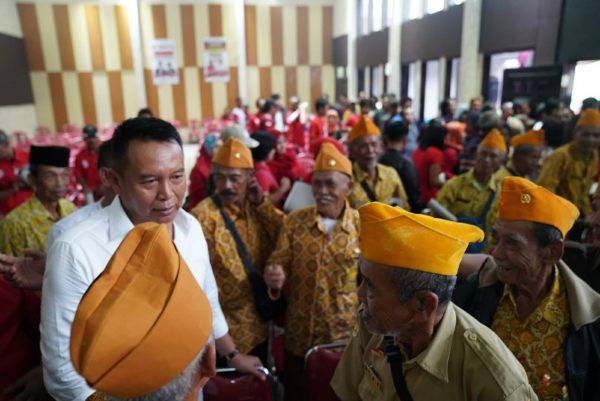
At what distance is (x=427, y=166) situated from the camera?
3.93 meters

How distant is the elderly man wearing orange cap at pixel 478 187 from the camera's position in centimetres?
289

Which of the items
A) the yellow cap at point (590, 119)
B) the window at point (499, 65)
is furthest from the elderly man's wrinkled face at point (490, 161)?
the window at point (499, 65)

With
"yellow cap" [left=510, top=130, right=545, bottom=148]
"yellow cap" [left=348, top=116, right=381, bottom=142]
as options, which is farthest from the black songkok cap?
"yellow cap" [left=510, top=130, right=545, bottom=148]

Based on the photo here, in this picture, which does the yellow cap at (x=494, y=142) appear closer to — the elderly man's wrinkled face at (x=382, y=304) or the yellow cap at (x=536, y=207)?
the yellow cap at (x=536, y=207)

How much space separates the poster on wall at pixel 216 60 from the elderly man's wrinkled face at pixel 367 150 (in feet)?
40.5

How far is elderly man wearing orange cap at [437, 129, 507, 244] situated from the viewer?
289 centimetres

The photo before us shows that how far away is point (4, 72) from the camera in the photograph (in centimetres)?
1124

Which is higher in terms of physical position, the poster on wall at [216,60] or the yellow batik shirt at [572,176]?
the poster on wall at [216,60]

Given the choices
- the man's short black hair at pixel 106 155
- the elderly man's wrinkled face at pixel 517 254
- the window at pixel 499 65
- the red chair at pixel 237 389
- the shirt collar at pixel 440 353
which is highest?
the window at pixel 499 65

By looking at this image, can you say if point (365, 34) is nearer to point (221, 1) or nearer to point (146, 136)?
point (221, 1)

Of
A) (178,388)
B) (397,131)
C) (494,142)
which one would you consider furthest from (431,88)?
(178,388)

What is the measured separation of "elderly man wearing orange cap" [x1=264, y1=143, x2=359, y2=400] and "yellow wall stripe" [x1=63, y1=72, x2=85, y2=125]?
1415cm

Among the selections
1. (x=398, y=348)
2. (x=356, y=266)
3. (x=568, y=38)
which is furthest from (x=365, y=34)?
(x=398, y=348)

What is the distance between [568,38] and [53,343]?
728 centimetres
